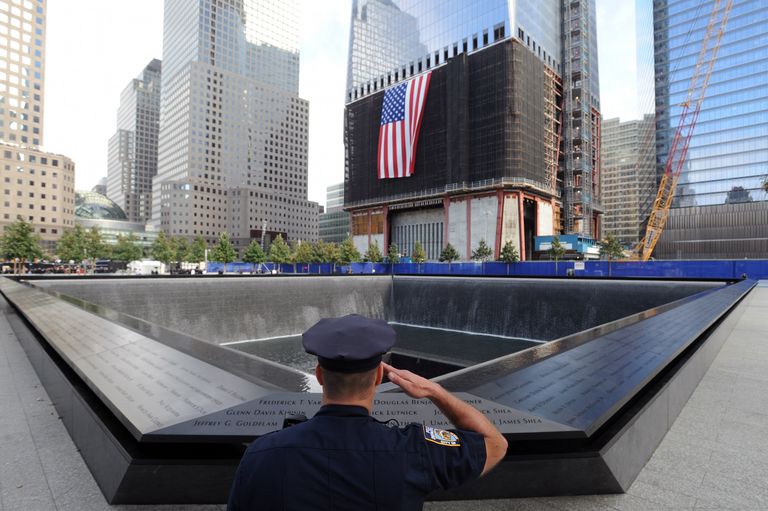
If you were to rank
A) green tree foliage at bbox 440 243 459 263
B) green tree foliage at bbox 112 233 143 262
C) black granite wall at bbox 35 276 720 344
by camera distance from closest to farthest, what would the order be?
black granite wall at bbox 35 276 720 344 < green tree foliage at bbox 440 243 459 263 < green tree foliage at bbox 112 233 143 262

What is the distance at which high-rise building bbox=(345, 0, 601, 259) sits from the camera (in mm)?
73000

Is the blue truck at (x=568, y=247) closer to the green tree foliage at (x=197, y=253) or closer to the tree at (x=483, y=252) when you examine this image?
the tree at (x=483, y=252)

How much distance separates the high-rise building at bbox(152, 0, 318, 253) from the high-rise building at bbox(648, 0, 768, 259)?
12484 cm

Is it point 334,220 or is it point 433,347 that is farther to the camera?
point 334,220

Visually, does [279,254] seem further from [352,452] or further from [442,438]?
[352,452]

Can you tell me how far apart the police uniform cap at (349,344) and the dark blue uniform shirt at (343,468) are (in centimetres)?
17

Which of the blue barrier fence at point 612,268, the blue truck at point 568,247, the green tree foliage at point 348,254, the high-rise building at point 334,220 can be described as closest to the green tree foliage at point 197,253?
the blue barrier fence at point 612,268

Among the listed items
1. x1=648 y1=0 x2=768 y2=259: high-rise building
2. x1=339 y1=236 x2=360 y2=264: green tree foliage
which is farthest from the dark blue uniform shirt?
x1=648 y1=0 x2=768 y2=259: high-rise building

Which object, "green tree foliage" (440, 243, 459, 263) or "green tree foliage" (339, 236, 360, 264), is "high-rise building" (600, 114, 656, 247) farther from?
"green tree foliage" (339, 236, 360, 264)

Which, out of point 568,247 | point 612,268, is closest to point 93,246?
point 612,268

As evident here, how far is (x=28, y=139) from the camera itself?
10119 centimetres

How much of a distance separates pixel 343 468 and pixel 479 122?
80.4 metres

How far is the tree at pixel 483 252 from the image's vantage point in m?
70.6

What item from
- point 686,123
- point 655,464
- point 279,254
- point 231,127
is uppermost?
point 231,127
